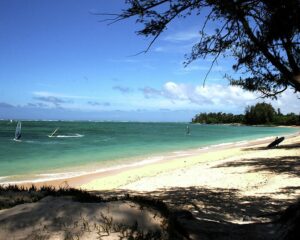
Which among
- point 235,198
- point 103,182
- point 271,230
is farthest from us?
point 103,182

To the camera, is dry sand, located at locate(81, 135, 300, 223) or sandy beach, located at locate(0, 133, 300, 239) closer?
sandy beach, located at locate(0, 133, 300, 239)

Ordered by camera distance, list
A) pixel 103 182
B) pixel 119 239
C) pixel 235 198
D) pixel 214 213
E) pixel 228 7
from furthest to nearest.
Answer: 1. pixel 103 182
2. pixel 235 198
3. pixel 214 213
4. pixel 228 7
5. pixel 119 239

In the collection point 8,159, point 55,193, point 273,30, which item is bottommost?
point 8,159

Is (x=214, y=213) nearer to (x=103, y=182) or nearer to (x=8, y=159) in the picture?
(x=103, y=182)

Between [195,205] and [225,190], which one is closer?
[195,205]

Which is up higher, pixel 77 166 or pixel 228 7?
pixel 228 7

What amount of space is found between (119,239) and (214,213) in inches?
230

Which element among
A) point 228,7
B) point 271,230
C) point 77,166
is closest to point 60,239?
point 271,230

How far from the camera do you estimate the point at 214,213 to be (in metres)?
9.61

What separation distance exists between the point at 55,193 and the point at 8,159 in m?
27.0

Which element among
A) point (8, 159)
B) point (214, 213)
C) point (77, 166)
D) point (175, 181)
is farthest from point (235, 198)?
point (8, 159)

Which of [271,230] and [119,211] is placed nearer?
[119,211]

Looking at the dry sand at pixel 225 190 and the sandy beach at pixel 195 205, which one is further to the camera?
the dry sand at pixel 225 190

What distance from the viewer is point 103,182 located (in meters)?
18.6
